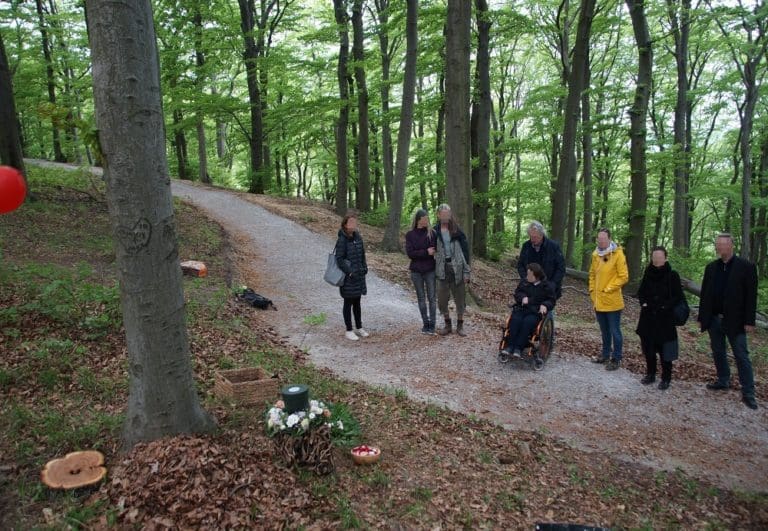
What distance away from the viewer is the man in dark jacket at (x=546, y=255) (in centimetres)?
689

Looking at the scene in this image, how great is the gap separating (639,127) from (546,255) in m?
8.58

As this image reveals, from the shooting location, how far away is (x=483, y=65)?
48.9 feet

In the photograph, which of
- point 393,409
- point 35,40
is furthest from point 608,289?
point 35,40

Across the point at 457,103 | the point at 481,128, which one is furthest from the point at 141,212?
the point at 481,128

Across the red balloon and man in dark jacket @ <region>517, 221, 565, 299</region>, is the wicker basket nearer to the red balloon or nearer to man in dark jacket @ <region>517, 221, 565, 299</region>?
the red balloon

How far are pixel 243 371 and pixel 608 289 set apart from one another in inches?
190

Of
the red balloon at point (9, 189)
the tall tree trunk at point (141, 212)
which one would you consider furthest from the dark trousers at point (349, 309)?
the red balloon at point (9, 189)

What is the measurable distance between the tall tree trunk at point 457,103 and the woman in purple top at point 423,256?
7.44 ft

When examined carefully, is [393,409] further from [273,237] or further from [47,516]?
[273,237]

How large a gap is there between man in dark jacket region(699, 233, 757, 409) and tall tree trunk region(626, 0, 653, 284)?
26.1 ft

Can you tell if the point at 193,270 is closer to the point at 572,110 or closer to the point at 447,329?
the point at 447,329

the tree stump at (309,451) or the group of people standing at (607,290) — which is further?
the group of people standing at (607,290)

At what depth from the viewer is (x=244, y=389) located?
15.3 ft

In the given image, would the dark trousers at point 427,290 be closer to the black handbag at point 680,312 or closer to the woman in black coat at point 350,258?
the woman in black coat at point 350,258
